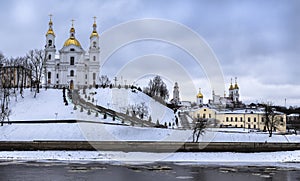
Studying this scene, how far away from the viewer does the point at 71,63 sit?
96.4 metres

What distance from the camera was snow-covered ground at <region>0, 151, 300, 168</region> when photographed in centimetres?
3309

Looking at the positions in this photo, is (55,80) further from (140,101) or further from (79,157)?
(79,157)

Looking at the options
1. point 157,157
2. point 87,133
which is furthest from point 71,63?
point 157,157

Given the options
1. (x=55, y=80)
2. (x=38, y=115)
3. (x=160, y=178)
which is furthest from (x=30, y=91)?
(x=160, y=178)

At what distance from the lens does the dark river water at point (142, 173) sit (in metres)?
22.3

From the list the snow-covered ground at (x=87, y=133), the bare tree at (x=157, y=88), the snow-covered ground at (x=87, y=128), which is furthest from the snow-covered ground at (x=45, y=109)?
the bare tree at (x=157, y=88)

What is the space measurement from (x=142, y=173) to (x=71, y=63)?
75.4 meters

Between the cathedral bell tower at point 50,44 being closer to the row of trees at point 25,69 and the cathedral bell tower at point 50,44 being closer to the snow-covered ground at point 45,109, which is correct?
the row of trees at point 25,69

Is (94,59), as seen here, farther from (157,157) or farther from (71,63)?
(157,157)

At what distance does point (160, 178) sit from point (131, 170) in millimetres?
3840

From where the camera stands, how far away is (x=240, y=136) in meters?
54.1

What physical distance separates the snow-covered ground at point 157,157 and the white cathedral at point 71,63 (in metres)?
59.0

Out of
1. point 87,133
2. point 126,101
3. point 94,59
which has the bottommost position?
point 87,133

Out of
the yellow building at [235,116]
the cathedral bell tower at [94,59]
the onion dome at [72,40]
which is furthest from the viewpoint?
the yellow building at [235,116]
